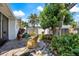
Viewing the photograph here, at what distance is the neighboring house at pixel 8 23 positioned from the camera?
16.9 ft

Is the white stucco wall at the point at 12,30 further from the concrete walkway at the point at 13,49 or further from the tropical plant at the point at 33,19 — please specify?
the tropical plant at the point at 33,19

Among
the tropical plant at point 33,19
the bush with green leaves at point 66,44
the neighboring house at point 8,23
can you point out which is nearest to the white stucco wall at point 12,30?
the neighboring house at point 8,23

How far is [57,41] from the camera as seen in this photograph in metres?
4.94

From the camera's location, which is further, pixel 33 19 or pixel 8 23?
pixel 8 23

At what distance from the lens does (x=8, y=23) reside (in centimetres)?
528

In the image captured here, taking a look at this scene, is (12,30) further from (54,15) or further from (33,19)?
(54,15)

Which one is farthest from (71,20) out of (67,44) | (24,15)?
(24,15)

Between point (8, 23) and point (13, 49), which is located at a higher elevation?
point (8, 23)

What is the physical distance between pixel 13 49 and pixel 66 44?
1112mm

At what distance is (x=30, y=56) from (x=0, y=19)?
1116 millimetres

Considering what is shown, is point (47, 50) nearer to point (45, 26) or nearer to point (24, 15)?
point (45, 26)

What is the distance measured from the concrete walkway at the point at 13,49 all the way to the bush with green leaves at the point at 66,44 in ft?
2.09

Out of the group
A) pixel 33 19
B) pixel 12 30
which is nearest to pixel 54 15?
pixel 33 19

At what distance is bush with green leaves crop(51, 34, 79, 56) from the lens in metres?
4.92
